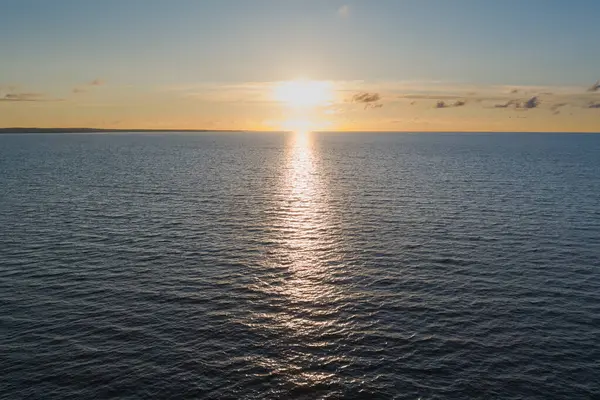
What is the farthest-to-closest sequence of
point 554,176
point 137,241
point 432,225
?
point 554,176
point 432,225
point 137,241

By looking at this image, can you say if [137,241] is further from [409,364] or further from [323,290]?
[409,364]

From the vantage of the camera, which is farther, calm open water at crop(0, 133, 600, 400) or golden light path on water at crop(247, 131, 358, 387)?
golden light path on water at crop(247, 131, 358, 387)

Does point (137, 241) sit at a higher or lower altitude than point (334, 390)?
higher

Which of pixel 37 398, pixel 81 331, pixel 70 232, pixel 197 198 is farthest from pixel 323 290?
pixel 197 198

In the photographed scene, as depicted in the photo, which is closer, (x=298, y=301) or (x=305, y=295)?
(x=298, y=301)
